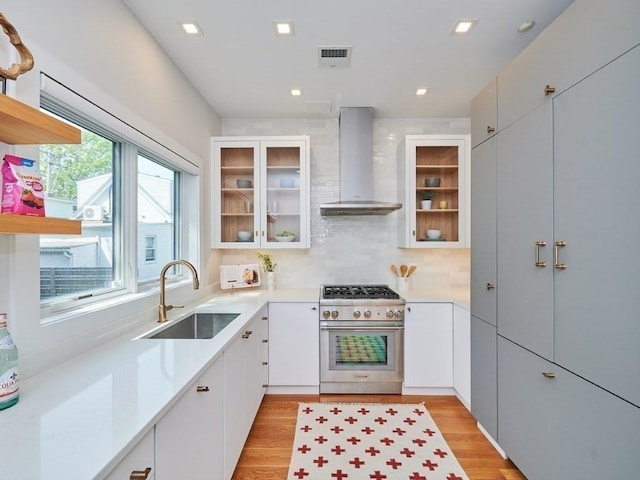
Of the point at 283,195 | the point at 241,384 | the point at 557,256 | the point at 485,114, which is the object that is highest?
the point at 485,114

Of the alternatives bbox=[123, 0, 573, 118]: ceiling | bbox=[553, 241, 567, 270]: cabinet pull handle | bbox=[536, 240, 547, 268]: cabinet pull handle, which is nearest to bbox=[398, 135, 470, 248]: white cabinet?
bbox=[123, 0, 573, 118]: ceiling

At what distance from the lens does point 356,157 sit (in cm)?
316

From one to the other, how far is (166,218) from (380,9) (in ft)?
6.80

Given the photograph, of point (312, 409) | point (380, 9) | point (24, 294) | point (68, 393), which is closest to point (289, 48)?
point (380, 9)

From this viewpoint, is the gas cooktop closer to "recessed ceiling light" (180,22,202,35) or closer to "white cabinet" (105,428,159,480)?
"white cabinet" (105,428,159,480)

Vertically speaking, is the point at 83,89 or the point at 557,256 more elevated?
the point at 83,89

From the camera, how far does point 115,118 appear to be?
1.62m

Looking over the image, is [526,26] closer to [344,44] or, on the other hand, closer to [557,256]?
[344,44]

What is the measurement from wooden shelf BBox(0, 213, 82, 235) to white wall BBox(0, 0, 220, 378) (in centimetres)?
17

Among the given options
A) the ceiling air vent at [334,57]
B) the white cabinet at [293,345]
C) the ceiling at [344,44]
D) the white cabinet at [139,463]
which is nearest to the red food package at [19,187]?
the white cabinet at [139,463]

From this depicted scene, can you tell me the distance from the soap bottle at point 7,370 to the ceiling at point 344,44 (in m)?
1.75

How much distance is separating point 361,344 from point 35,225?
240 centimetres

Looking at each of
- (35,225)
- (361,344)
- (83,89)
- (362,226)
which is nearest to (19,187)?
(35,225)

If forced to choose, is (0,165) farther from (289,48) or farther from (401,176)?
(401,176)
